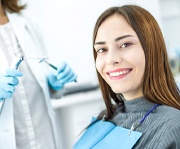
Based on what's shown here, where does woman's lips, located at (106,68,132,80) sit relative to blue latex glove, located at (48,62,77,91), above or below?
above

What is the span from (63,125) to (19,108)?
1.18 meters

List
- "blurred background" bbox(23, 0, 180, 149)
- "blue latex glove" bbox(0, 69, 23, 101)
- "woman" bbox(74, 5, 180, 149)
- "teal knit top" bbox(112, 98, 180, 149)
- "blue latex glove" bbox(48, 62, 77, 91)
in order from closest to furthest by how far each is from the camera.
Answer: "teal knit top" bbox(112, 98, 180, 149)
"woman" bbox(74, 5, 180, 149)
"blue latex glove" bbox(0, 69, 23, 101)
"blue latex glove" bbox(48, 62, 77, 91)
"blurred background" bbox(23, 0, 180, 149)

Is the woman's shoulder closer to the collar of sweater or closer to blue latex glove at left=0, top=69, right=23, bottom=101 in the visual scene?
the collar of sweater

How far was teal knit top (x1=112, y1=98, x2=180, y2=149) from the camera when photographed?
0.93 meters

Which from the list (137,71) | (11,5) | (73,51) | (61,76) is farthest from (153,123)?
(73,51)

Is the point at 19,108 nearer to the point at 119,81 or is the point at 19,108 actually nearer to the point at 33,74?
the point at 33,74

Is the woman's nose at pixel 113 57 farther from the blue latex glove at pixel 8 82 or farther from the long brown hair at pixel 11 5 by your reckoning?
the long brown hair at pixel 11 5

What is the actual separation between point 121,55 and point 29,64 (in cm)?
54

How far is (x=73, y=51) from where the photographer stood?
8.46 feet

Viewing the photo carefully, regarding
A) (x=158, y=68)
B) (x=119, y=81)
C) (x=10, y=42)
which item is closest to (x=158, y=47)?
(x=158, y=68)

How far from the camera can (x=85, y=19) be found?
8.25 ft

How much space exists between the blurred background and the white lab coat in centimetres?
86

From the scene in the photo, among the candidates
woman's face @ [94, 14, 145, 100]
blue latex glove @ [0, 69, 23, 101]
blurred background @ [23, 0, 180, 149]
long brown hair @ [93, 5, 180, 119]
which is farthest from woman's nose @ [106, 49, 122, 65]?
blurred background @ [23, 0, 180, 149]

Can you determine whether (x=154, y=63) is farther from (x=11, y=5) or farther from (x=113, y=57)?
(x=11, y=5)
